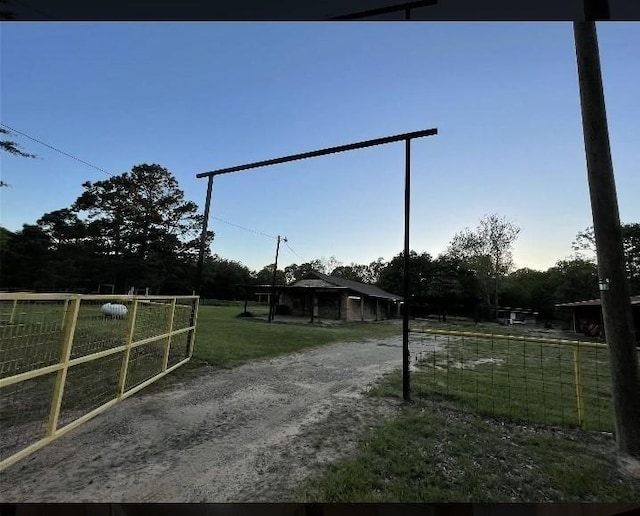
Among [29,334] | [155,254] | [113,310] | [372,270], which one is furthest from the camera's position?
[372,270]

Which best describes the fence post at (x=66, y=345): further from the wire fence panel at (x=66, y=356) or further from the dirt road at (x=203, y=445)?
the dirt road at (x=203, y=445)

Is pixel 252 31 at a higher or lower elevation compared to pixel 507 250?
higher

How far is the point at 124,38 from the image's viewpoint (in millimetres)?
2271

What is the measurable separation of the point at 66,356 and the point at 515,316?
4.16m

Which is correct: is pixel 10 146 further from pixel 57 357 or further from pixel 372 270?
pixel 372 270

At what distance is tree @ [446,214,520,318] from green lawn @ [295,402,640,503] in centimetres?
206

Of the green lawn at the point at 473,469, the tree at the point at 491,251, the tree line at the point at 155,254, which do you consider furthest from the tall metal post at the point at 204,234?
the tree at the point at 491,251

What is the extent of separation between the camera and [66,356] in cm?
190

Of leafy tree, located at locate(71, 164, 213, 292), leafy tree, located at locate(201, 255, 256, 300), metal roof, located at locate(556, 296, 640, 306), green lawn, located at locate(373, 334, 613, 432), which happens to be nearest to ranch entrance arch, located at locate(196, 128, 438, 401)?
green lawn, located at locate(373, 334, 613, 432)

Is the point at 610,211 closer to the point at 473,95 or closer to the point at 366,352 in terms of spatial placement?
the point at 473,95

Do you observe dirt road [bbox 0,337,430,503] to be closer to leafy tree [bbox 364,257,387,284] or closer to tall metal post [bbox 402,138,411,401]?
tall metal post [bbox 402,138,411,401]

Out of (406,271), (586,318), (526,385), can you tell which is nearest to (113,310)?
(406,271)

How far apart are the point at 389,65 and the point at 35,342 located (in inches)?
120

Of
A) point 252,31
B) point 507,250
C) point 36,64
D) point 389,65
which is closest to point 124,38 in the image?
point 36,64
